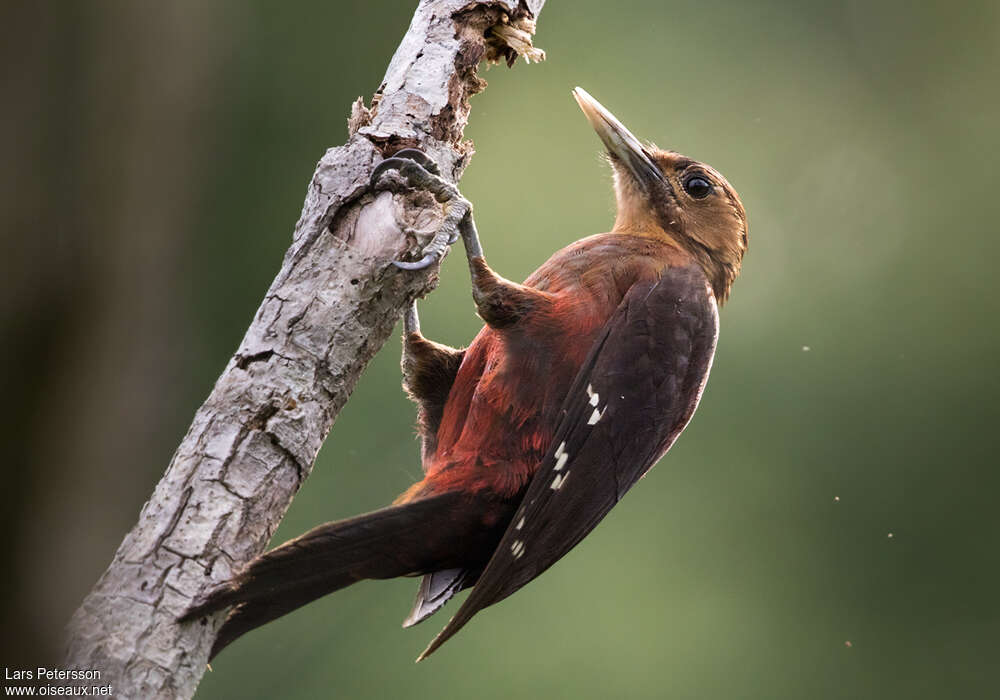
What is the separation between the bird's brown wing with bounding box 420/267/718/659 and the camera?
87.4 inches

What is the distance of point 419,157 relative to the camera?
209 centimetres

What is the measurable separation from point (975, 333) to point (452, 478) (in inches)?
134

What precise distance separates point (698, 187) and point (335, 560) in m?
1.69

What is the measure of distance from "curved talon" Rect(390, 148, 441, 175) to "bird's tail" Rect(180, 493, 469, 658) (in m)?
0.72

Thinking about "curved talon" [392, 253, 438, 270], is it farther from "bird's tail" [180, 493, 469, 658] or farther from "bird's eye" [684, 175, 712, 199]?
"bird's eye" [684, 175, 712, 199]

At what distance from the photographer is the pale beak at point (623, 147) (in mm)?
3014

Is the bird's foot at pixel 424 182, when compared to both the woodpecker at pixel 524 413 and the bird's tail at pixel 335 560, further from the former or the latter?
the bird's tail at pixel 335 560

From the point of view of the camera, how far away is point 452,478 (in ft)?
7.63

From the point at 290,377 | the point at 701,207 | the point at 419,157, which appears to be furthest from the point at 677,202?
the point at 290,377

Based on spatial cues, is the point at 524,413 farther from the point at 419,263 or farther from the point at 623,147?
the point at 623,147

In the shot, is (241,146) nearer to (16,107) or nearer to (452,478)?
(452,478)

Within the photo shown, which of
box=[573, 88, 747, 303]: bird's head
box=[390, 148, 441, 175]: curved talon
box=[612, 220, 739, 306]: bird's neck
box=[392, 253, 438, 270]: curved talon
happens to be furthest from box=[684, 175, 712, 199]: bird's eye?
box=[392, 253, 438, 270]: curved talon

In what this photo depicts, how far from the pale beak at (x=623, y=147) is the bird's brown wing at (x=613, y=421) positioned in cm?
44

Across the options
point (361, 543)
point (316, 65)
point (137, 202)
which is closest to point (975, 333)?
point (316, 65)
